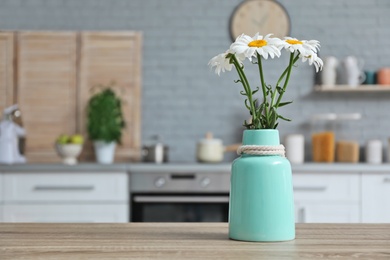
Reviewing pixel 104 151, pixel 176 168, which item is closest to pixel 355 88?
pixel 176 168

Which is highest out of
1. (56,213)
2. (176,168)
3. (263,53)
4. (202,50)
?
(202,50)

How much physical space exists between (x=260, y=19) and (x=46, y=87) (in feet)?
5.55

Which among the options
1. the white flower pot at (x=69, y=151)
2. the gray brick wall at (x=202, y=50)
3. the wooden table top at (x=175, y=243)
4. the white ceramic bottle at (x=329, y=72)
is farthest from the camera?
the gray brick wall at (x=202, y=50)

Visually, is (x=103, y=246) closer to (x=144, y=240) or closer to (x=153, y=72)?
(x=144, y=240)

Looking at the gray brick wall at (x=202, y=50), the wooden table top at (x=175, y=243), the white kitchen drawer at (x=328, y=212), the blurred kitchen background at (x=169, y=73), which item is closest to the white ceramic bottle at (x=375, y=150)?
the blurred kitchen background at (x=169, y=73)

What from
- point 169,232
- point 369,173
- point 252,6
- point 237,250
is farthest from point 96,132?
point 237,250

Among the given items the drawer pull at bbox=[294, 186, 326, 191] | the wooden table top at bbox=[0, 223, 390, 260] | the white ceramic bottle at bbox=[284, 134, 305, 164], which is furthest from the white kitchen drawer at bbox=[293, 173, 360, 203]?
the wooden table top at bbox=[0, 223, 390, 260]

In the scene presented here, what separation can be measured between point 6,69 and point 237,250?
392 cm

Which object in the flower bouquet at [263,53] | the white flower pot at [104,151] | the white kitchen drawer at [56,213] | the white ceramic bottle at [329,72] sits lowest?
the white kitchen drawer at [56,213]

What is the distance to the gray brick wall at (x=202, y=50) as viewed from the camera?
16.6ft

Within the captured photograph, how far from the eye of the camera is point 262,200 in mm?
1612

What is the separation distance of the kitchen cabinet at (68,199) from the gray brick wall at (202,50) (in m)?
0.84

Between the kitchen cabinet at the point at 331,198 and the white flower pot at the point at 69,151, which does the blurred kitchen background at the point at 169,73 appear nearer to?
the white flower pot at the point at 69,151

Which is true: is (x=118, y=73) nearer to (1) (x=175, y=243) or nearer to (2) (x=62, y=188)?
(2) (x=62, y=188)
